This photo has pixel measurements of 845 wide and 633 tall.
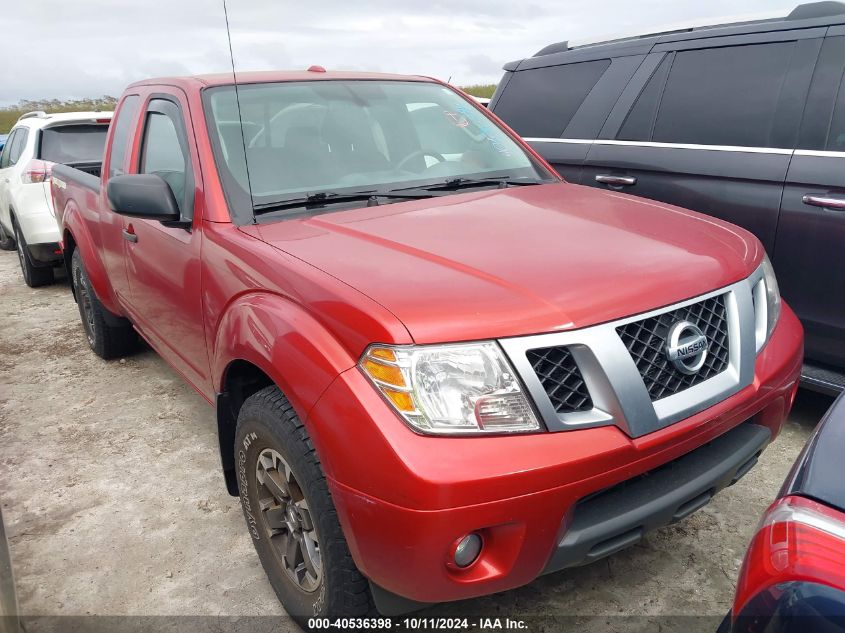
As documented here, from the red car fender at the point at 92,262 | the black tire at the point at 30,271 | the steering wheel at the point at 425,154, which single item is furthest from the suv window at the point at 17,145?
the steering wheel at the point at 425,154

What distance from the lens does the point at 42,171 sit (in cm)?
638

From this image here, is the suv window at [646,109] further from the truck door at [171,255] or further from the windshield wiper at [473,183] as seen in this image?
the truck door at [171,255]

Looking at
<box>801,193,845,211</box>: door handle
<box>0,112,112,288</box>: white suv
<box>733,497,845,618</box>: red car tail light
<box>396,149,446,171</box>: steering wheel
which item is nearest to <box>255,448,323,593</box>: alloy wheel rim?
<box>733,497,845,618</box>: red car tail light

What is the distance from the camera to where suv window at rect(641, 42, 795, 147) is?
132 inches

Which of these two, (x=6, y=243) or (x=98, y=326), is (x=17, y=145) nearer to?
(x=6, y=243)

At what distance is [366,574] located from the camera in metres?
1.68

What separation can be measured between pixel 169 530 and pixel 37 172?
496 cm

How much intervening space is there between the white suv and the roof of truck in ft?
12.4

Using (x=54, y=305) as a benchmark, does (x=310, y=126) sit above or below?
above

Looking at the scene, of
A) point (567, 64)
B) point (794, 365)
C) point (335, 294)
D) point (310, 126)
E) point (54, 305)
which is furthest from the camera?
point (54, 305)

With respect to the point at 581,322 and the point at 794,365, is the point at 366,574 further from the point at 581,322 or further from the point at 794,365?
the point at 794,365

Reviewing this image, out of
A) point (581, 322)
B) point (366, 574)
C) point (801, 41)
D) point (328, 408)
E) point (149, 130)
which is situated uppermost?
point (801, 41)

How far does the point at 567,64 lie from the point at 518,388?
11.0 ft

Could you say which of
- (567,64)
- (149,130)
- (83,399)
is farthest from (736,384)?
(83,399)
